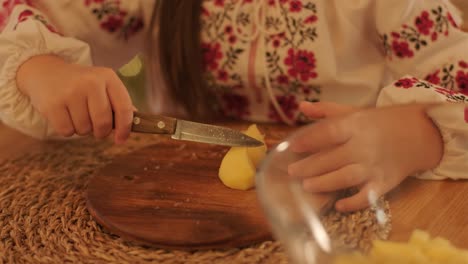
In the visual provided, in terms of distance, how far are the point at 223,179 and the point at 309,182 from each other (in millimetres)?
136

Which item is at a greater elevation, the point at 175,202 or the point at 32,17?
the point at 32,17

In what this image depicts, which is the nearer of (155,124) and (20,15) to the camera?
(155,124)

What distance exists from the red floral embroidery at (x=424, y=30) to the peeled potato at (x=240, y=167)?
0.25m

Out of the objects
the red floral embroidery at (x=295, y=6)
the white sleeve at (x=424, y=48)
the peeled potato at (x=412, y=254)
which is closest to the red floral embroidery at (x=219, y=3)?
the red floral embroidery at (x=295, y=6)

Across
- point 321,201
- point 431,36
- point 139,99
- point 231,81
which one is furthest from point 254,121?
point 321,201

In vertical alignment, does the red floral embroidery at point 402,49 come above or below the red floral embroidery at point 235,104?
above

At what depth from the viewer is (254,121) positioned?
0.89 metres

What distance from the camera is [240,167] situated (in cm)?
61

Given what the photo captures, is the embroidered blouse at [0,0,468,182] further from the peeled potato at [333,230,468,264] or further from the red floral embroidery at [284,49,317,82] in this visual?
the peeled potato at [333,230,468,264]

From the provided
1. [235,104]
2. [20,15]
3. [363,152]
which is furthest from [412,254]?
[20,15]

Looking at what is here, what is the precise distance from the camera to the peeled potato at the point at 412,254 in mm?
424

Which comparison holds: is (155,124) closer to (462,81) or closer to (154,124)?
(154,124)

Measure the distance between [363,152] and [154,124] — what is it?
23 cm

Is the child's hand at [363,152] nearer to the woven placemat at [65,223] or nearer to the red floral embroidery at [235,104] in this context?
the woven placemat at [65,223]
